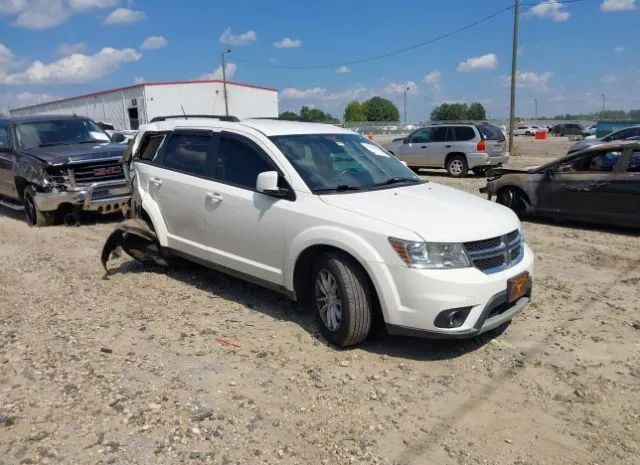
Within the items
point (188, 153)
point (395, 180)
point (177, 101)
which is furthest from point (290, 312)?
point (177, 101)

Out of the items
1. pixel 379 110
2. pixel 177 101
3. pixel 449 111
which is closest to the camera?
pixel 177 101

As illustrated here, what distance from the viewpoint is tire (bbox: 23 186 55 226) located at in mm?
9656

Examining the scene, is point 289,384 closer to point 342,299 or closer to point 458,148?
point 342,299

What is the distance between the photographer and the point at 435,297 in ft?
12.7

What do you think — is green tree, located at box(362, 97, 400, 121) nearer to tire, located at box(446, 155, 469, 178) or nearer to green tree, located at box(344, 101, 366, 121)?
green tree, located at box(344, 101, 366, 121)

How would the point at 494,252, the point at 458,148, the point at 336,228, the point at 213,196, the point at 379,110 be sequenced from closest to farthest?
1. the point at 494,252
2. the point at 336,228
3. the point at 213,196
4. the point at 458,148
5. the point at 379,110

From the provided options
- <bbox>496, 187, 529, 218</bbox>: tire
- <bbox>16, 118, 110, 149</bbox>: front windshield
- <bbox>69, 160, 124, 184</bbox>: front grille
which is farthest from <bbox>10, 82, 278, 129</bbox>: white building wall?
<bbox>496, 187, 529, 218</bbox>: tire

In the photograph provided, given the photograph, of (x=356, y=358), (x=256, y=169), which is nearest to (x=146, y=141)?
(x=256, y=169)

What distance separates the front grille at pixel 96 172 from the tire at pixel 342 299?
6.40 meters

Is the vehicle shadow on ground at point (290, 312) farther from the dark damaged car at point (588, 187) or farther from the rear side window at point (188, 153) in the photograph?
the dark damaged car at point (588, 187)

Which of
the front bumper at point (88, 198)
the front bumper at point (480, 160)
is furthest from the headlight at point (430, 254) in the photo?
the front bumper at point (480, 160)

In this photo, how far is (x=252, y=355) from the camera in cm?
437

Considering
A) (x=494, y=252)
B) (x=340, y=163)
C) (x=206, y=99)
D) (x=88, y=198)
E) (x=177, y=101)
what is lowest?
(x=88, y=198)

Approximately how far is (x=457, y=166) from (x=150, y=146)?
40.8 ft
